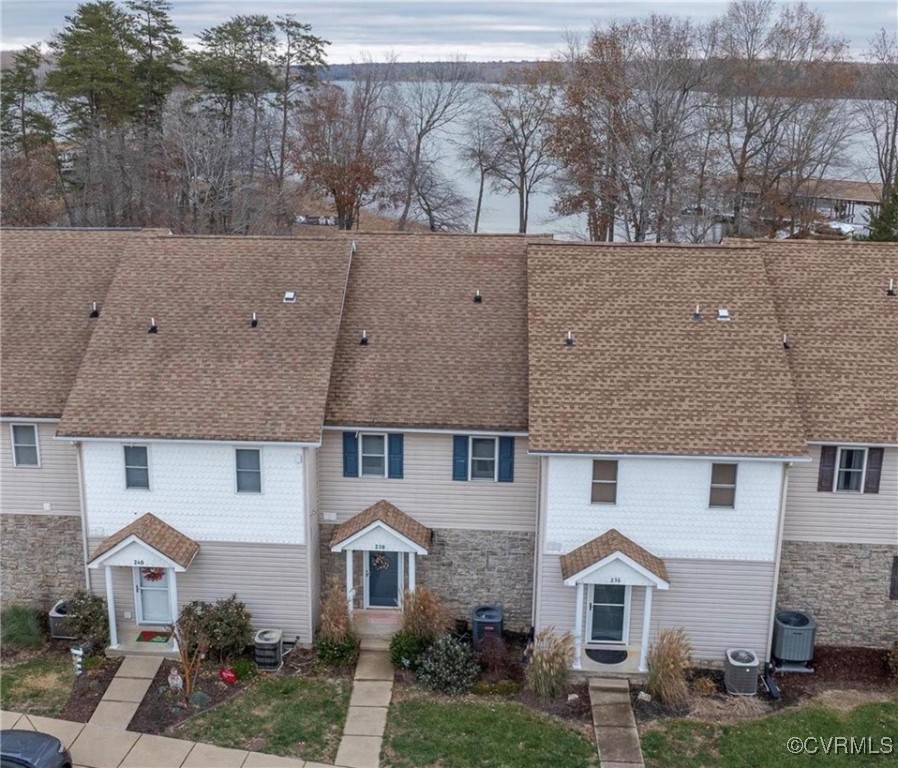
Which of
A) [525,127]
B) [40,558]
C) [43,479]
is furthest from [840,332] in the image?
[525,127]

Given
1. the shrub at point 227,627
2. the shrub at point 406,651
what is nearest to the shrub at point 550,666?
the shrub at point 406,651

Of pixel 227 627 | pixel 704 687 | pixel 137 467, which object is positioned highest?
pixel 137 467

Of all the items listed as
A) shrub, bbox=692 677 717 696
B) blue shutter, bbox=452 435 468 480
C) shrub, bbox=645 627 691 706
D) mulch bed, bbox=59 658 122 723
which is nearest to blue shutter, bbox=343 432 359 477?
blue shutter, bbox=452 435 468 480

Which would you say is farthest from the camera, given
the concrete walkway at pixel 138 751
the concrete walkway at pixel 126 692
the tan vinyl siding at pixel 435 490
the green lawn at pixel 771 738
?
the tan vinyl siding at pixel 435 490

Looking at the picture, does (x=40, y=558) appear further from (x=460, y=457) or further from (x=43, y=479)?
(x=460, y=457)

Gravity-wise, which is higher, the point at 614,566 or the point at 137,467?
the point at 137,467

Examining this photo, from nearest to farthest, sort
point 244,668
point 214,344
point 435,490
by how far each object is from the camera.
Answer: point 244,668
point 435,490
point 214,344

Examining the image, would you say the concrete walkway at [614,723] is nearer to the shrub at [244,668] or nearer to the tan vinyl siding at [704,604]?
the tan vinyl siding at [704,604]
